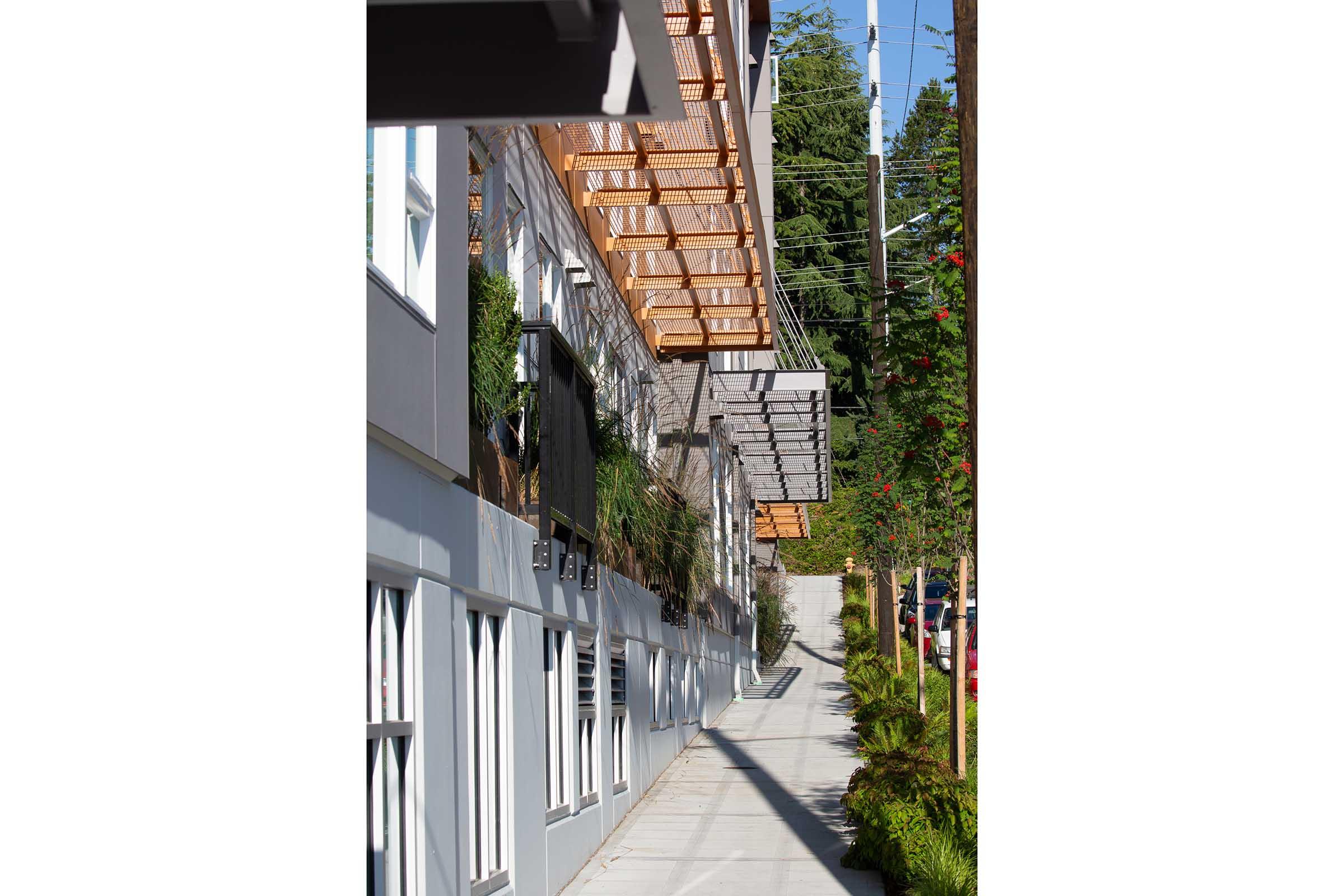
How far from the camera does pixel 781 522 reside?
42.2 m

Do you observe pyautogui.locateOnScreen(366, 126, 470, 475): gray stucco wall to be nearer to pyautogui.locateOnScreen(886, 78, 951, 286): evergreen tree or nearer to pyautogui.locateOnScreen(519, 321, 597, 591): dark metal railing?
pyautogui.locateOnScreen(519, 321, 597, 591): dark metal railing

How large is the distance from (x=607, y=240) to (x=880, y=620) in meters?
12.9

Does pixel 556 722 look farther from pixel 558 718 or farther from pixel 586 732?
pixel 586 732

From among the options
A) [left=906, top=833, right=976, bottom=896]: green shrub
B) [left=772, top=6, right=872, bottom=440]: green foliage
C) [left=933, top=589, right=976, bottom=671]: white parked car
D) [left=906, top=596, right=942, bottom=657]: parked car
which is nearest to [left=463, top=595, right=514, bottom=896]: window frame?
[left=906, top=833, right=976, bottom=896]: green shrub

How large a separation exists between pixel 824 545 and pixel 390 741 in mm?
44617

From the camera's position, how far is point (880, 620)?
24250mm

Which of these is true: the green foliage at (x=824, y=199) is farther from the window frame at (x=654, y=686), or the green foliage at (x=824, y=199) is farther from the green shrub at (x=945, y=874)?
the green shrub at (x=945, y=874)

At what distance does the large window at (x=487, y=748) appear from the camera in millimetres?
7168

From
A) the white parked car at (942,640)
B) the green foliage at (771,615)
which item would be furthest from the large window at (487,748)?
the green foliage at (771,615)

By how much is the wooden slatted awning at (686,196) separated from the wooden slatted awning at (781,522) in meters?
23.9

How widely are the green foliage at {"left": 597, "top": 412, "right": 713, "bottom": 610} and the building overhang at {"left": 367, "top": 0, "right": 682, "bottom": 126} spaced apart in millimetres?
5757

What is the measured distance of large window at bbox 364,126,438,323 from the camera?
574 centimetres
